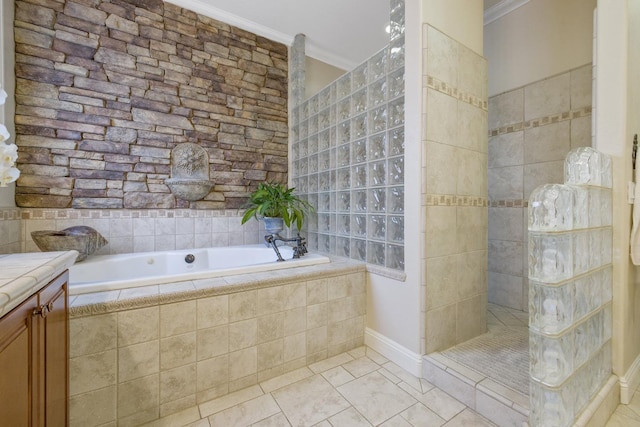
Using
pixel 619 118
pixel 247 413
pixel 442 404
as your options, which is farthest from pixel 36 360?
pixel 619 118

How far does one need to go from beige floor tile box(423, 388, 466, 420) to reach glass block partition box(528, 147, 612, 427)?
40cm

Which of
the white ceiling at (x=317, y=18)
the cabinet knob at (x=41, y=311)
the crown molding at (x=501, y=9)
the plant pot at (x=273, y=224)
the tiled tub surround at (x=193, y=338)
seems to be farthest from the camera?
the plant pot at (x=273, y=224)

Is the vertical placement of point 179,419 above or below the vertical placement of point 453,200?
below

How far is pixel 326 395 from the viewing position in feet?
4.73

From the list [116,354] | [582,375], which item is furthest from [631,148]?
[116,354]

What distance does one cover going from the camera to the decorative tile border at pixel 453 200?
5.19ft

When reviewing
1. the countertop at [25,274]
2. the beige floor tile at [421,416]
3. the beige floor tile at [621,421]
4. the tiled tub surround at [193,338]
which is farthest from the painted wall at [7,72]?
the beige floor tile at [621,421]

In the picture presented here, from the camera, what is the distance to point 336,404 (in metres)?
1.38

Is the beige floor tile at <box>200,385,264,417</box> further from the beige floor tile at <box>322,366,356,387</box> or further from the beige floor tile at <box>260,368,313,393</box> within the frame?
the beige floor tile at <box>322,366,356,387</box>

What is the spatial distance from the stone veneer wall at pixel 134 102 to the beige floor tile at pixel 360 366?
5.73 ft

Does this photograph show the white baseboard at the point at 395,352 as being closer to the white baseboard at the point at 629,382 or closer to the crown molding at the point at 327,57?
the white baseboard at the point at 629,382

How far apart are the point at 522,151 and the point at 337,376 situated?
2261 millimetres

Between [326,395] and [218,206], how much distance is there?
6.01ft

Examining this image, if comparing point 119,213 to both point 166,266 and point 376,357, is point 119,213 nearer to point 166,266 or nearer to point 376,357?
point 166,266
